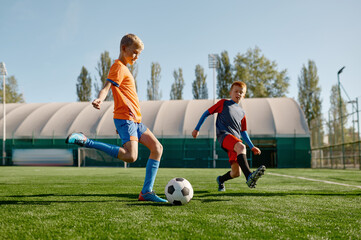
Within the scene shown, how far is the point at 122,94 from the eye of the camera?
368 cm

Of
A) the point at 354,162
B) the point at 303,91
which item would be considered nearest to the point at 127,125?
the point at 354,162

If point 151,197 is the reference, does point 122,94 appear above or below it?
above

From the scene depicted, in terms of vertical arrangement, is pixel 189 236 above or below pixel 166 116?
below

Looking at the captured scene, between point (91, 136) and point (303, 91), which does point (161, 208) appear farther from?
point (303, 91)

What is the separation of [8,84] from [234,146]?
5018 cm

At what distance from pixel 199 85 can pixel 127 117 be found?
128 feet

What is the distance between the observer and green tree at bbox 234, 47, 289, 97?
37.7 meters

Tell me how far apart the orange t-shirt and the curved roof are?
20.1m

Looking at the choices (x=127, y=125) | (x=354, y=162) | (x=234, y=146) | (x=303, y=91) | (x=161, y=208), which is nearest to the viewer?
(x=161, y=208)

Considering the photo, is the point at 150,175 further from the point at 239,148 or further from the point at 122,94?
the point at 239,148

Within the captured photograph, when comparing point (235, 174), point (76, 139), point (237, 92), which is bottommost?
point (235, 174)

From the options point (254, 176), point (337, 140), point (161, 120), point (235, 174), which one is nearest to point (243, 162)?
point (254, 176)

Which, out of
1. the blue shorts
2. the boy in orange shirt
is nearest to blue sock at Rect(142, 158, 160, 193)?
the boy in orange shirt

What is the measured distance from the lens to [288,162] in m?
22.5
